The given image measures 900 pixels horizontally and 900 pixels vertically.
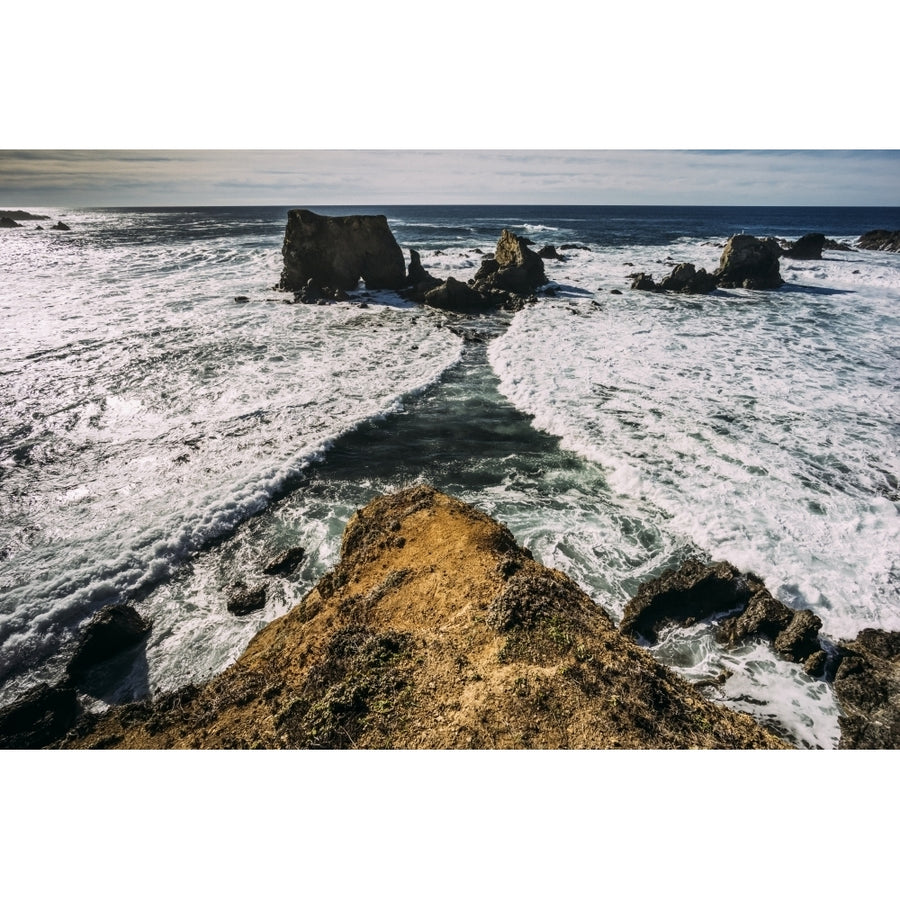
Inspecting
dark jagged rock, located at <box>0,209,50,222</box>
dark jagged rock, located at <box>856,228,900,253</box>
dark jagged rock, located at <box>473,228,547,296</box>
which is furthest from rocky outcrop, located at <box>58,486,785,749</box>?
dark jagged rock, located at <box>0,209,50,222</box>

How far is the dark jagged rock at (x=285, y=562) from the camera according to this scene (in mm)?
7492

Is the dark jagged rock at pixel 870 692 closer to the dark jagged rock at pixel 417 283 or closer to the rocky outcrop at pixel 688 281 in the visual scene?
the dark jagged rock at pixel 417 283

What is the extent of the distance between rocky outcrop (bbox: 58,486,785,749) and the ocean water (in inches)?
77.3

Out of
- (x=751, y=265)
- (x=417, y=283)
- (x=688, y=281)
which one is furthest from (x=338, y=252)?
(x=751, y=265)

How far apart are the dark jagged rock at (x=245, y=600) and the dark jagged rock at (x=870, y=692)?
287 inches

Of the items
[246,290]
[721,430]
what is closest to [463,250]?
[246,290]

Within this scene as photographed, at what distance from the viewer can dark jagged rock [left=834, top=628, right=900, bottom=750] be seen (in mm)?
4977

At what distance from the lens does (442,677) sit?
11.8 feet

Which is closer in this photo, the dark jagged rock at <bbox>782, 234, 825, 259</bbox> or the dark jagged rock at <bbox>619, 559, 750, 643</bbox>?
the dark jagged rock at <bbox>619, 559, 750, 643</bbox>

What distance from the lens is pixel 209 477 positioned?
31.7ft

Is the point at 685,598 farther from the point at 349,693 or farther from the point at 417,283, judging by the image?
the point at 417,283

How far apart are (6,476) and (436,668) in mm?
10907

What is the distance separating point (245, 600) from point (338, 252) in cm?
2560

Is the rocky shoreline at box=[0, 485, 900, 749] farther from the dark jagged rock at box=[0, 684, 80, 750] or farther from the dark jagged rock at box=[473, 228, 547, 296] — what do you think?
the dark jagged rock at box=[473, 228, 547, 296]
